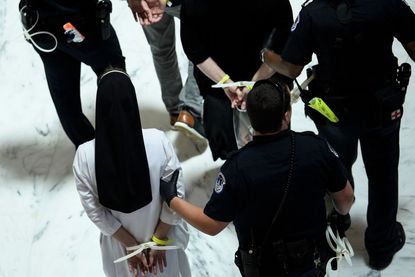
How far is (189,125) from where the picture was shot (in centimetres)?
277

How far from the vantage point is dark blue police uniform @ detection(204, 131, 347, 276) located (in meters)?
1.58

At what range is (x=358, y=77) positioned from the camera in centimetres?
196

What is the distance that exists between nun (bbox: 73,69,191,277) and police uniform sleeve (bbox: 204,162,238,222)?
21 centimetres

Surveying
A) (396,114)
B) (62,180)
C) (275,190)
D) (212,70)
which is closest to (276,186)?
(275,190)

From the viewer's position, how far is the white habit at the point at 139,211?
1.73 metres

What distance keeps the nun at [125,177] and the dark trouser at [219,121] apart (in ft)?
1.82

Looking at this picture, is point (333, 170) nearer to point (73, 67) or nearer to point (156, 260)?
point (156, 260)

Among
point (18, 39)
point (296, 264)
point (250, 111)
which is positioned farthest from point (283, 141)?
point (18, 39)

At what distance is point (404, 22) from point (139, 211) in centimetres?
105

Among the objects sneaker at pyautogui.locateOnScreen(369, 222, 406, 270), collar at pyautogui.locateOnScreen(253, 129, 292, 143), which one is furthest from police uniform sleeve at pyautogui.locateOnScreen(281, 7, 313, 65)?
sneaker at pyautogui.locateOnScreen(369, 222, 406, 270)

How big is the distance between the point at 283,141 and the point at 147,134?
428 mm

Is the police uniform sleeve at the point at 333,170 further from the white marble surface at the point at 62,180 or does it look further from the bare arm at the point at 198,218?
the white marble surface at the point at 62,180

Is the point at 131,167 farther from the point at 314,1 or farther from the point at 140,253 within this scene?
the point at 314,1

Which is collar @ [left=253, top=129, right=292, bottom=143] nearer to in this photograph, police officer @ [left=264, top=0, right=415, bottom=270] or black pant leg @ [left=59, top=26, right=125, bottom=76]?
police officer @ [left=264, top=0, right=415, bottom=270]
